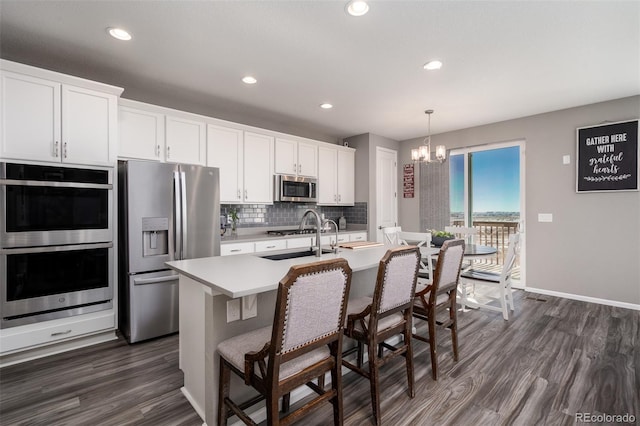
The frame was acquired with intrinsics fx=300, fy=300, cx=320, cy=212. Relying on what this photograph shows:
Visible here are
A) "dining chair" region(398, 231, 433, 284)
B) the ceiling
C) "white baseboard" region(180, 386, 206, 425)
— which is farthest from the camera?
"dining chair" region(398, 231, 433, 284)

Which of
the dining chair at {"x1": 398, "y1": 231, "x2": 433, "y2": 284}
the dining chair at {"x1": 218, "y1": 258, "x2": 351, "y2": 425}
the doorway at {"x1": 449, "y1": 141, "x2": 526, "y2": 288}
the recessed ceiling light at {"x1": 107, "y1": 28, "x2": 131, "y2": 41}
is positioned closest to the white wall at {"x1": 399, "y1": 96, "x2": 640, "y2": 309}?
the doorway at {"x1": 449, "y1": 141, "x2": 526, "y2": 288}

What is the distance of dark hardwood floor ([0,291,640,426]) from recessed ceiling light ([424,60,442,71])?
8.57 ft

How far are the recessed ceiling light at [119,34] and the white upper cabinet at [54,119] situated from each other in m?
0.54

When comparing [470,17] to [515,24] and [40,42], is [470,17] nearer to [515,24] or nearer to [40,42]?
[515,24]

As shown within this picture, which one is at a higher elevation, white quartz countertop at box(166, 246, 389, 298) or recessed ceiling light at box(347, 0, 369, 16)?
recessed ceiling light at box(347, 0, 369, 16)

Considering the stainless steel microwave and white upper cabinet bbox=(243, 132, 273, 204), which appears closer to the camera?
white upper cabinet bbox=(243, 132, 273, 204)

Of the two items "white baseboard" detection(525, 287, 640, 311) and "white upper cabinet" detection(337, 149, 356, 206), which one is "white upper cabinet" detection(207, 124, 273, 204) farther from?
"white baseboard" detection(525, 287, 640, 311)

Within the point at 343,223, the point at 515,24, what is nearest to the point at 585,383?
the point at 515,24

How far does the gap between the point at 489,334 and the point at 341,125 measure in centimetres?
353

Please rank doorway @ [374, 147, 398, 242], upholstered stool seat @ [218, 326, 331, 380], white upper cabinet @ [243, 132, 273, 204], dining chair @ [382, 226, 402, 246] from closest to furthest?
1. upholstered stool seat @ [218, 326, 331, 380]
2. dining chair @ [382, 226, 402, 246]
3. white upper cabinet @ [243, 132, 273, 204]
4. doorway @ [374, 147, 398, 242]

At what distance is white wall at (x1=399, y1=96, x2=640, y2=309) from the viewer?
3.77 metres

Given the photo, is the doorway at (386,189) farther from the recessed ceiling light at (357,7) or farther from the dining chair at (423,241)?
the recessed ceiling light at (357,7)

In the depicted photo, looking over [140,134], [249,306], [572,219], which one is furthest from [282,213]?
[572,219]

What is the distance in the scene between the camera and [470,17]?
214 centimetres
